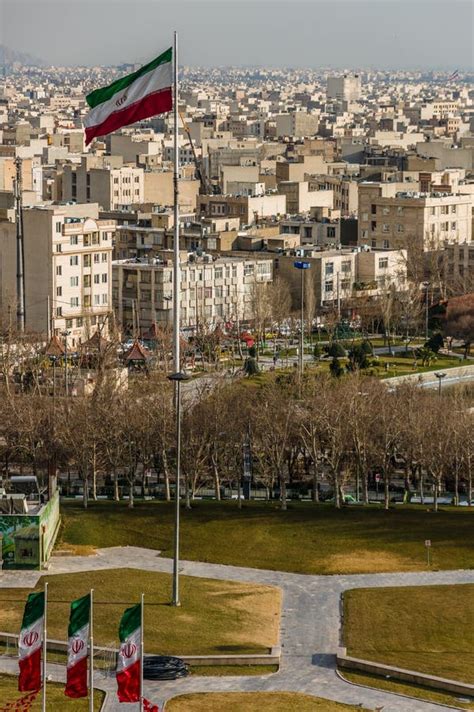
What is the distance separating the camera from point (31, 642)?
93.0ft

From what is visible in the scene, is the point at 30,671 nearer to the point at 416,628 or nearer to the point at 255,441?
the point at 416,628

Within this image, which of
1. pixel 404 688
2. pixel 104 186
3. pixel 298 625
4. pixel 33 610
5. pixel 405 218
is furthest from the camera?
pixel 104 186

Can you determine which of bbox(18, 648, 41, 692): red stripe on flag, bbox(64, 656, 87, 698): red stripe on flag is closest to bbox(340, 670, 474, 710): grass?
bbox(64, 656, 87, 698): red stripe on flag

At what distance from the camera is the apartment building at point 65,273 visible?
77750 mm

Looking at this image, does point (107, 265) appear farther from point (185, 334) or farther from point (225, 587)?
point (225, 587)

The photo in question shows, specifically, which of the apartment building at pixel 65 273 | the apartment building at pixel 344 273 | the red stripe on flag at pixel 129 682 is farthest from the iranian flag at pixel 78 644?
the apartment building at pixel 344 273

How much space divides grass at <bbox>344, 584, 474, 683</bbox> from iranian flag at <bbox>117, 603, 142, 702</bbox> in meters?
7.11

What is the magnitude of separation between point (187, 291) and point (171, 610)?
4624cm

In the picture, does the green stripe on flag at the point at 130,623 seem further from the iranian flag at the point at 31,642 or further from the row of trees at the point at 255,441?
the row of trees at the point at 255,441

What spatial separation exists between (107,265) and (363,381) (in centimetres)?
2589

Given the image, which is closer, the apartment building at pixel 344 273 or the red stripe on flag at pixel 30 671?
the red stripe on flag at pixel 30 671

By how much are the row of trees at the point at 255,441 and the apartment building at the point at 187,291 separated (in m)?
28.8

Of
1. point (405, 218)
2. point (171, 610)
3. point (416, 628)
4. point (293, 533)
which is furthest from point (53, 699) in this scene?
point (405, 218)

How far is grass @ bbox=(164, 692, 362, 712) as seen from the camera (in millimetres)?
31859
